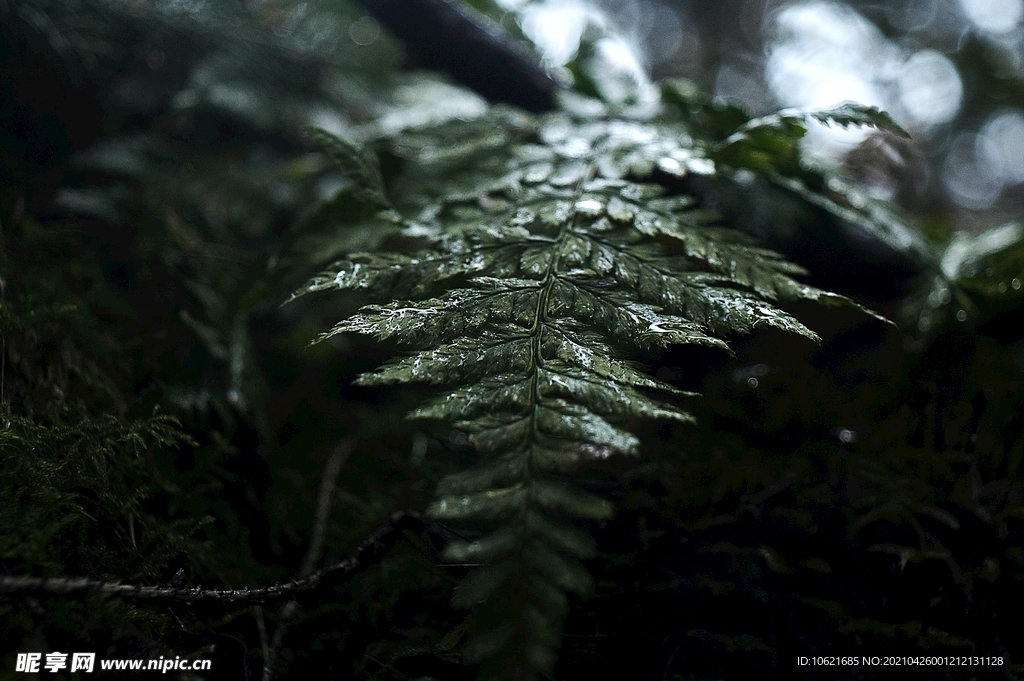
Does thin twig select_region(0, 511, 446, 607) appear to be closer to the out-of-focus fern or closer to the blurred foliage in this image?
the blurred foliage

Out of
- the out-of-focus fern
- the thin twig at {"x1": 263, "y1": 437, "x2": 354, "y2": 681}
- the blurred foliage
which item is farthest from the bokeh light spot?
the thin twig at {"x1": 263, "y1": 437, "x2": 354, "y2": 681}

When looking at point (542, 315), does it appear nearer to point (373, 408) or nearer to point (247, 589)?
point (247, 589)

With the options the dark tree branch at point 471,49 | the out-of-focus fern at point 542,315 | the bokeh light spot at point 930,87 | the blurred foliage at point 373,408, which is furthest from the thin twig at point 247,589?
the bokeh light spot at point 930,87

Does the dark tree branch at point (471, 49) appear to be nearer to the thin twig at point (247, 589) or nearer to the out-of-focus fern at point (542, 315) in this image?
the out-of-focus fern at point (542, 315)

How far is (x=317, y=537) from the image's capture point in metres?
1.18

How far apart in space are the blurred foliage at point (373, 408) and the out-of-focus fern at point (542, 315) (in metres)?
0.12

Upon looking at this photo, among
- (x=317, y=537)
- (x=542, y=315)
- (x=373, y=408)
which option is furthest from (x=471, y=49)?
(x=317, y=537)

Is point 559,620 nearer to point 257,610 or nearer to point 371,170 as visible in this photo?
point 257,610

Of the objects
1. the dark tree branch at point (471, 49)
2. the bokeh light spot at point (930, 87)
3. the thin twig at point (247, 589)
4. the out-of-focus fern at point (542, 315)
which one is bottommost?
the thin twig at point (247, 589)

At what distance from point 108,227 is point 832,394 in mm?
2047

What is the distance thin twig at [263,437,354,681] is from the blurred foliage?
0.8 inches

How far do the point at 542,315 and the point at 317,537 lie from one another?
2.22 ft

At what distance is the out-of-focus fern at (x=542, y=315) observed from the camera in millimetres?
689

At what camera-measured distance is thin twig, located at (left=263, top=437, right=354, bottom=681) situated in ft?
3.21
